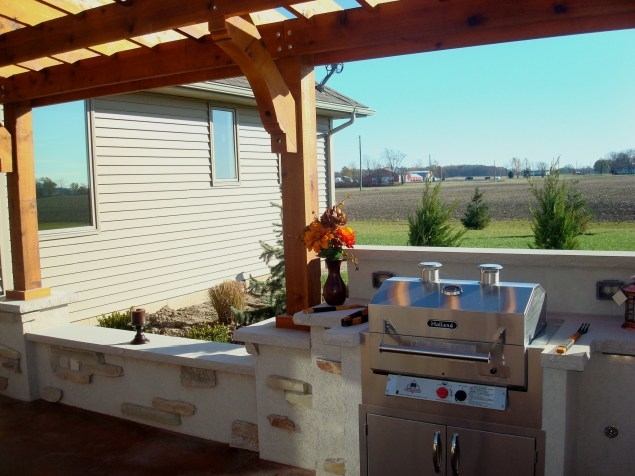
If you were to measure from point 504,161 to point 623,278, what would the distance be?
1335 inches

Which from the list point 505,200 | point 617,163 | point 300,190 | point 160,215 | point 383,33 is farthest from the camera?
point 617,163

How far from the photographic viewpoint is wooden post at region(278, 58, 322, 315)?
10.2 ft

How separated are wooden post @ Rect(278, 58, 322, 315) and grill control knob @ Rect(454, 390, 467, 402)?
1102mm

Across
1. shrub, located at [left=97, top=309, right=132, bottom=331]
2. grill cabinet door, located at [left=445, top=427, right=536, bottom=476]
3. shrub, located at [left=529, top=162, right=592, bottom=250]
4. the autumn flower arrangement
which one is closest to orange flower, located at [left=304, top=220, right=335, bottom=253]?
the autumn flower arrangement

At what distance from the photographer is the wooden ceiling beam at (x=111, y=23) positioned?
2.61m

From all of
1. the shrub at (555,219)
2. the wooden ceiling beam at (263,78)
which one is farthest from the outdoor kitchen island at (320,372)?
the shrub at (555,219)

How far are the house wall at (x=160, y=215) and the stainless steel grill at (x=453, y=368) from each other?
3.98 meters

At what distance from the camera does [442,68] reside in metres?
33.2

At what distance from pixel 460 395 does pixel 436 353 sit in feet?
0.60

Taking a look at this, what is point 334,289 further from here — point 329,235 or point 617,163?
point 617,163

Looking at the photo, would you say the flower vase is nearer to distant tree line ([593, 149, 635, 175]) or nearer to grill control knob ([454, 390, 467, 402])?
grill control knob ([454, 390, 467, 402])

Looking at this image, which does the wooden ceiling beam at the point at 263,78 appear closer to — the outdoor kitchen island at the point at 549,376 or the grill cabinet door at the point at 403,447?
the outdoor kitchen island at the point at 549,376

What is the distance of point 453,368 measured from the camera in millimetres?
2314

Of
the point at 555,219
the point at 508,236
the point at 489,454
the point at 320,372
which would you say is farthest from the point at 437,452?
the point at 508,236
